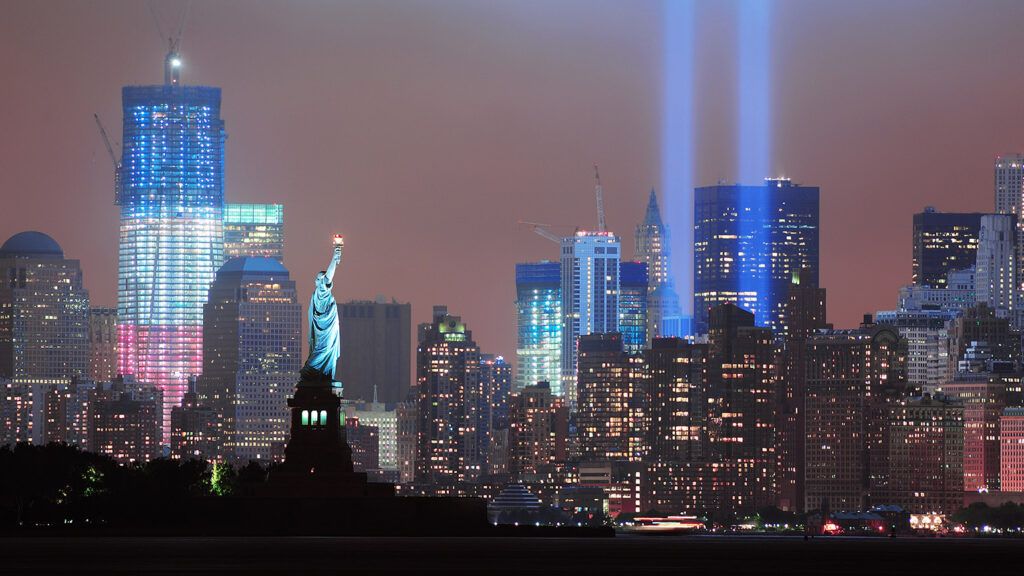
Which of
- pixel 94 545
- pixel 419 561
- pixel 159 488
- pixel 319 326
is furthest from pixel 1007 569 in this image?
A: pixel 159 488

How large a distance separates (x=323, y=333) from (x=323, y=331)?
0.33 feet

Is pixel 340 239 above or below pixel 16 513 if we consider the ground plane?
above

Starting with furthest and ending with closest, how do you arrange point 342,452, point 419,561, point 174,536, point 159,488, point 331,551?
1. point 159,488
2. point 342,452
3. point 174,536
4. point 331,551
5. point 419,561

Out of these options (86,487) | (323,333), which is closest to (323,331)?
(323,333)

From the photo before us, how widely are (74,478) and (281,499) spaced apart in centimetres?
2271

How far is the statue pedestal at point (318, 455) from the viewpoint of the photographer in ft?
417

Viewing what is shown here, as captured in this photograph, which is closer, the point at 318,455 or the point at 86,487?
the point at 318,455

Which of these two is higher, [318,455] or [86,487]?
[318,455]

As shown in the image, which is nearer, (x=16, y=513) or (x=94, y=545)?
(x=94, y=545)

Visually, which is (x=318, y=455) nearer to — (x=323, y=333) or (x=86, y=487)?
(x=323, y=333)

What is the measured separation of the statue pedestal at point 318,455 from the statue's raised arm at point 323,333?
0.52 metres

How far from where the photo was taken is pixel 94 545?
109 m

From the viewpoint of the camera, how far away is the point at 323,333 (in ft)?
433

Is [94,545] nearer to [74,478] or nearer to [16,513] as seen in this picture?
[16,513]
